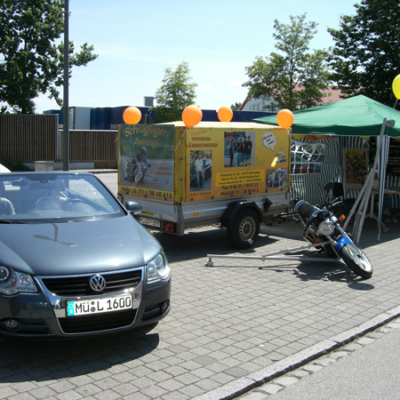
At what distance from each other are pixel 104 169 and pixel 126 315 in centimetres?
2802

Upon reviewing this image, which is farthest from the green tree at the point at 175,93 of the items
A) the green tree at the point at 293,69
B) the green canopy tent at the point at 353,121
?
the green canopy tent at the point at 353,121

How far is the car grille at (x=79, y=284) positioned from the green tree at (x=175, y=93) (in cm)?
2784

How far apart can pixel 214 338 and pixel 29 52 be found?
28.0 meters

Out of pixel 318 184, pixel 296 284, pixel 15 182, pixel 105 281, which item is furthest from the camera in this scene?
pixel 318 184

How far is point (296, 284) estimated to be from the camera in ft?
22.1

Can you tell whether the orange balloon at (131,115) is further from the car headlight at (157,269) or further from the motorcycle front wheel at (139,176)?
the car headlight at (157,269)

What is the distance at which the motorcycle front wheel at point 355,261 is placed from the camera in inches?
272

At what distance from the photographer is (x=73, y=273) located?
393 centimetres

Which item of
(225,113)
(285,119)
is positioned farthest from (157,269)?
(225,113)

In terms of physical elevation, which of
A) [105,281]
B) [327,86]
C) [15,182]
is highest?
[327,86]

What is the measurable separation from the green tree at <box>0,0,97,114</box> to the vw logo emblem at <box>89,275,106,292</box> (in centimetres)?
2733

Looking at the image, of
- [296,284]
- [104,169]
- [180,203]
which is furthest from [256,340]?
[104,169]

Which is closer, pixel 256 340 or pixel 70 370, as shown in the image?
pixel 70 370

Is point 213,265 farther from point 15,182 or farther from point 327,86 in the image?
point 327,86
